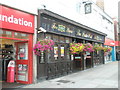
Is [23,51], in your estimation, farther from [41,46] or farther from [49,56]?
[49,56]

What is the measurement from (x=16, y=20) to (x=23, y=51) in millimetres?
1882

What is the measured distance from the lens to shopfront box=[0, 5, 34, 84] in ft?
20.1

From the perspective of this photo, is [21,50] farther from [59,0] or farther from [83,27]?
[83,27]

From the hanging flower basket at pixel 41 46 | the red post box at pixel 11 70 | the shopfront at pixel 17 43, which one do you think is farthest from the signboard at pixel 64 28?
the red post box at pixel 11 70

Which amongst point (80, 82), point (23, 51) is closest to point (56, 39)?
point (23, 51)

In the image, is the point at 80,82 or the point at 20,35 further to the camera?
the point at 80,82

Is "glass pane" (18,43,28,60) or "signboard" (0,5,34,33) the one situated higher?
"signboard" (0,5,34,33)

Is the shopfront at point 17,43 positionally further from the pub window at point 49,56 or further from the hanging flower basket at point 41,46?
the pub window at point 49,56

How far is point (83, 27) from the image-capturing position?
40.9 ft

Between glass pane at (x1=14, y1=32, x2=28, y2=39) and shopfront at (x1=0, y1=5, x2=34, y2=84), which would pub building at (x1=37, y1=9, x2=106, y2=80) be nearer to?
shopfront at (x1=0, y1=5, x2=34, y2=84)

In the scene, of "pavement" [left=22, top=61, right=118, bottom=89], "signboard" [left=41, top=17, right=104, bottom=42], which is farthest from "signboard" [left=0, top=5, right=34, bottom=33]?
"pavement" [left=22, top=61, right=118, bottom=89]

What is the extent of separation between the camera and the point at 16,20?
6492 millimetres

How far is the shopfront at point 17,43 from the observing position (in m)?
6.14

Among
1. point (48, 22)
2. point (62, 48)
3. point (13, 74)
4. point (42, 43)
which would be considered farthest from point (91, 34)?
point (13, 74)
